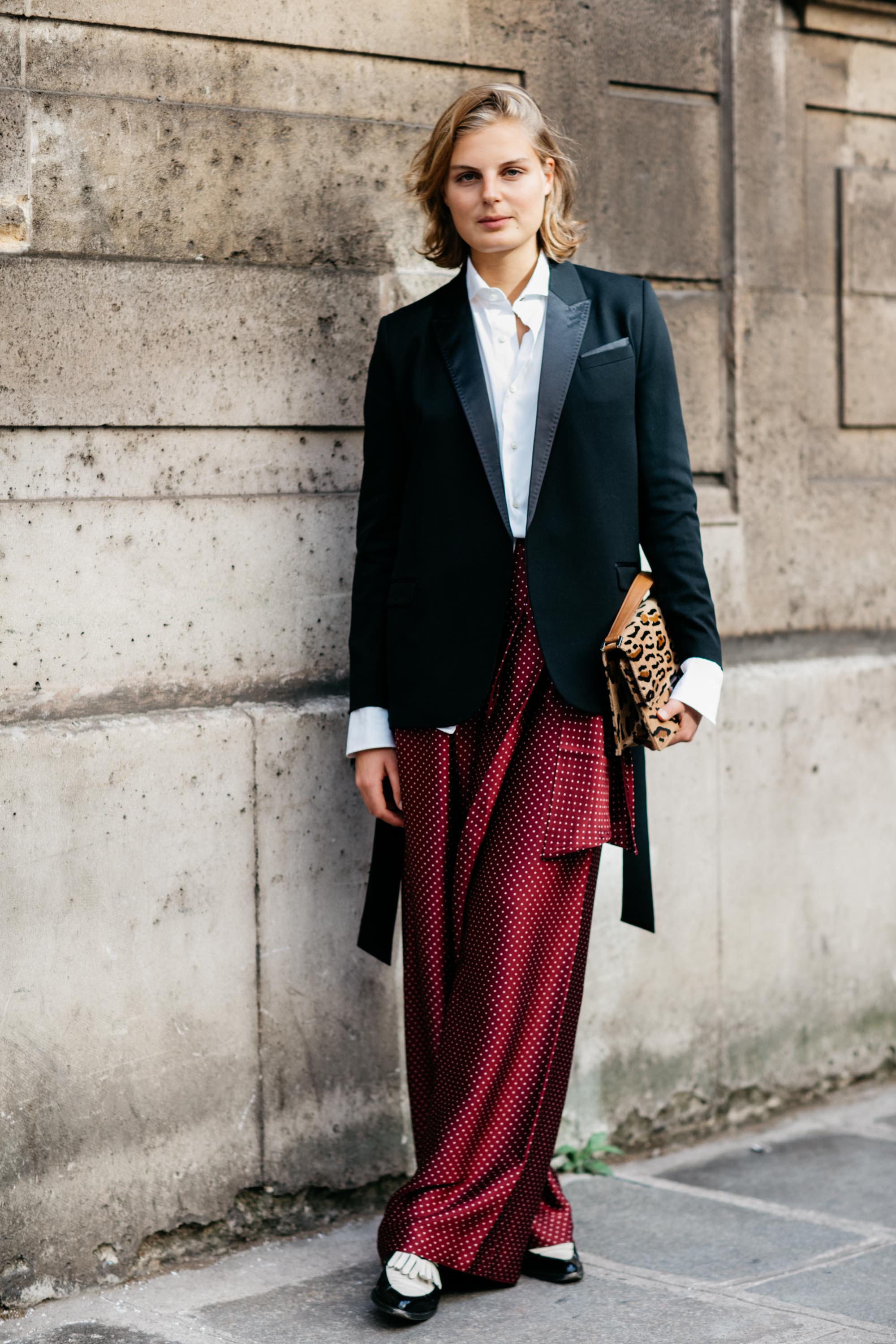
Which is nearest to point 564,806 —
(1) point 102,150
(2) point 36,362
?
(2) point 36,362

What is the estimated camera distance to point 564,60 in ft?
13.2

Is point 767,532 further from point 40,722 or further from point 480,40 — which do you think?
point 40,722

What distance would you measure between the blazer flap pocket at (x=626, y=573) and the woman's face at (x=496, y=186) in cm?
63

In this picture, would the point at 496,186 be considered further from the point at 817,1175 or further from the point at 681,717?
the point at 817,1175

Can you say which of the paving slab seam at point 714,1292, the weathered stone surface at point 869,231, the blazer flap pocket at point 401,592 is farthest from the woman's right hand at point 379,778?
the weathered stone surface at point 869,231

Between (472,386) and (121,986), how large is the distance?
137cm

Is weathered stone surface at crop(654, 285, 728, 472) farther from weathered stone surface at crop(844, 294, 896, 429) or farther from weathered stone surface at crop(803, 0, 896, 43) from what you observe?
weathered stone surface at crop(803, 0, 896, 43)

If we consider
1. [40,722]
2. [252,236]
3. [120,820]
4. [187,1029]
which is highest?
[252,236]

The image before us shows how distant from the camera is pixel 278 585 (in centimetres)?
363

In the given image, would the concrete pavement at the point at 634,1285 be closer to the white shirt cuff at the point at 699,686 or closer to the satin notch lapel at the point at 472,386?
the white shirt cuff at the point at 699,686

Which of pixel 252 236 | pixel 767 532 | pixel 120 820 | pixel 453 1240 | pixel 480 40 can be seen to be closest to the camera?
pixel 453 1240

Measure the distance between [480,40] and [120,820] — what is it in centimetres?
197

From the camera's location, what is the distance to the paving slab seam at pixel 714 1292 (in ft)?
10.1

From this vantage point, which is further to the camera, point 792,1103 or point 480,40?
point 792,1103
